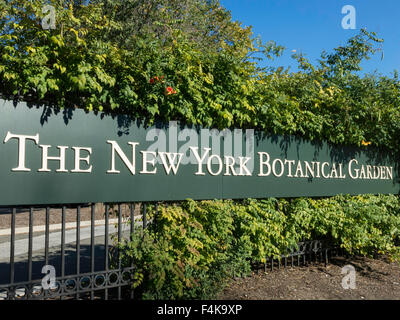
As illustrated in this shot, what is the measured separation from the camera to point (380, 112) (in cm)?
653

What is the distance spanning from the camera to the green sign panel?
3609mm

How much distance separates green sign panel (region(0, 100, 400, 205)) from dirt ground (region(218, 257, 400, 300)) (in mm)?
1195

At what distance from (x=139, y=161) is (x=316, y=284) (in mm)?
3103

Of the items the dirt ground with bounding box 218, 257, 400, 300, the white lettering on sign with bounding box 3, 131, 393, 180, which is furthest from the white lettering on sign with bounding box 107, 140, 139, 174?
the dirt ground with bounding box 218, 257, 400, 300

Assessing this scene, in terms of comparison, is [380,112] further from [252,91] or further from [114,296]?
[114,296]

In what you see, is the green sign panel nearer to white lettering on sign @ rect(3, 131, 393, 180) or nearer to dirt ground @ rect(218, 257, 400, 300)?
white lettering on sign @ rect(3, 131, 393, 180)

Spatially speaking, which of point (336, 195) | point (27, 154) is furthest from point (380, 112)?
point (27, 154)

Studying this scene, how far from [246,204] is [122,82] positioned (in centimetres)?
250

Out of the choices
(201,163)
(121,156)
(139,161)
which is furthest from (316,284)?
(121,156)

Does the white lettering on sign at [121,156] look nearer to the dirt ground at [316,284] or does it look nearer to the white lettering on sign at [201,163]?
the white lettering on sign at [201,163]

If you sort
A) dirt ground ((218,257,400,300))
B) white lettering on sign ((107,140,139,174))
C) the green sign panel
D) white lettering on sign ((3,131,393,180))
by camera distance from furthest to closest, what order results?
1. dirt ground ((218,257,400,300))
2. white lettering on sign ((107,140,139,174))
3. white lettering on sign ((3,131,393,180))
4. the green sign panel

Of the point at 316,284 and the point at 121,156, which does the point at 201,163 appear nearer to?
the point at 121,156

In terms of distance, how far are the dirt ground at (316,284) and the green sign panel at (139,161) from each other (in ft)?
3.92

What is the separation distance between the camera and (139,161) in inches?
173
